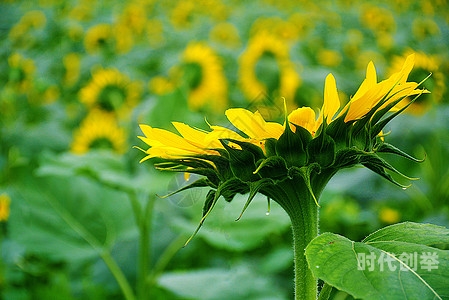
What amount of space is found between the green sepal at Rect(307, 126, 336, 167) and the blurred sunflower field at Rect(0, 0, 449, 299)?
0.26 ft

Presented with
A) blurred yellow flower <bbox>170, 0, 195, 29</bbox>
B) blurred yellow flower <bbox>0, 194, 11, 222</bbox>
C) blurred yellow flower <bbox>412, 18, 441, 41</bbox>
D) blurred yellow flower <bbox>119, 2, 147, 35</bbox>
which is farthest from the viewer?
blurred yellow flower <bbox>170, 0, 195, 29</bbox>

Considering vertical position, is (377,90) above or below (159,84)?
below

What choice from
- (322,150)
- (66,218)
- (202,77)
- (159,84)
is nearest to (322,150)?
(322,150)

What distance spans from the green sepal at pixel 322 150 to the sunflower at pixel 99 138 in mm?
1185

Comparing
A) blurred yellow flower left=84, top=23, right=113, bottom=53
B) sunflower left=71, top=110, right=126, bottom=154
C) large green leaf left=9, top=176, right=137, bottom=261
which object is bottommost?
large green leaf left=9, top=176, right=137, bottom=261

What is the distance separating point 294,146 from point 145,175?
24.5 inches

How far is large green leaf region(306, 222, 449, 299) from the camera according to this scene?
0.38 meters

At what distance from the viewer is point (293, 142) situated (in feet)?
1.52

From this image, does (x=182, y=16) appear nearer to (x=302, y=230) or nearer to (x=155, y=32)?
(x=155, y=32)

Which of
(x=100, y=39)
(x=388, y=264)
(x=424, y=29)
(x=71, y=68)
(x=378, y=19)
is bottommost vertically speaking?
(x=388, y=264)

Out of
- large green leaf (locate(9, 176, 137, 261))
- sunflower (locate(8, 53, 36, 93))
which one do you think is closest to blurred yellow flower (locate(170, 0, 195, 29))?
sunflower (locate(8, 53, 36, 93))

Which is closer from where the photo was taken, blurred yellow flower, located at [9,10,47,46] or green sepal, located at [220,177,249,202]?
green sepal, located at [220,177,249,202]

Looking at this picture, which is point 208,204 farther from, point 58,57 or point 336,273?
point 58,57

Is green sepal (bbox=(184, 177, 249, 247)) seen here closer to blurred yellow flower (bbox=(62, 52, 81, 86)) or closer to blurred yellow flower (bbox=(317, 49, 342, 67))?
blurred yellow flower (bbox=(62, 52, 81, 86))
